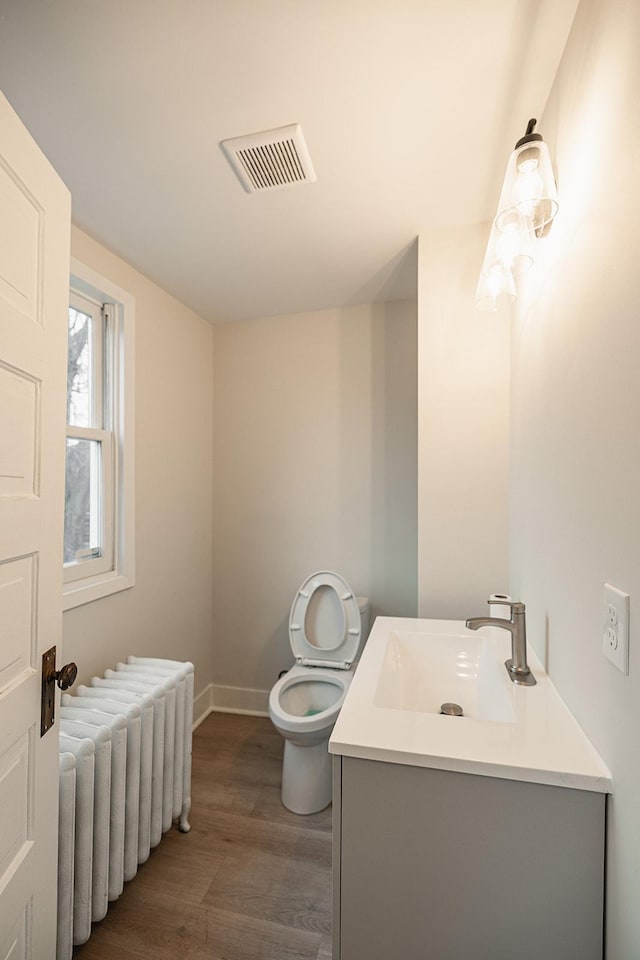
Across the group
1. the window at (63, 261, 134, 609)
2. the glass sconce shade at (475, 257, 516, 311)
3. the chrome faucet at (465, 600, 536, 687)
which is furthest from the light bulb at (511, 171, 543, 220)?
the window at (63, 261, 134, 609)

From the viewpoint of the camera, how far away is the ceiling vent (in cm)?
136

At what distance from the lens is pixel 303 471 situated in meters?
2.72

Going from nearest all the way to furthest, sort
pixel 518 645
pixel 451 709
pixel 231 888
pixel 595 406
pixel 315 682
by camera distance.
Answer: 1. pixel 595 406
2. pixel 518 645
3. pixel 451 709
4. pixel 231 888
5. pixel 315 682

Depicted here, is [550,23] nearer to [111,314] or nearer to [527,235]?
[527,235]

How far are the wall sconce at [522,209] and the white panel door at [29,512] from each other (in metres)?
1.03

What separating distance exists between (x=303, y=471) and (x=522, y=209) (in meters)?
1.84

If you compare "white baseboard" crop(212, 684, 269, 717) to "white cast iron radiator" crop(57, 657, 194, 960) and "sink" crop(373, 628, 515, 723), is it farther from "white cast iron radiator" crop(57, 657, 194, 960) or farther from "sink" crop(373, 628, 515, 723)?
"sink" crop(373, 628, 515, 723)

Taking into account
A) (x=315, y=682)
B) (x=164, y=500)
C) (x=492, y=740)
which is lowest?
(x=315, y=682)

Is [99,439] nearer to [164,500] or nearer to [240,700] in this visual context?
[164,500]

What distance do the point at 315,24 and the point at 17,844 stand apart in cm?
180

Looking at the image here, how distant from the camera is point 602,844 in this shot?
793 millimetres

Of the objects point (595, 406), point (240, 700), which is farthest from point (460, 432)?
point (240, 700)

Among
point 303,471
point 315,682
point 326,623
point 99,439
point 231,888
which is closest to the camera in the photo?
point 231,888

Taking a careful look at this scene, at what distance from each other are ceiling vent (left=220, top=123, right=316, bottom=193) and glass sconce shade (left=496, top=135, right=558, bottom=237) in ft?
2.09
